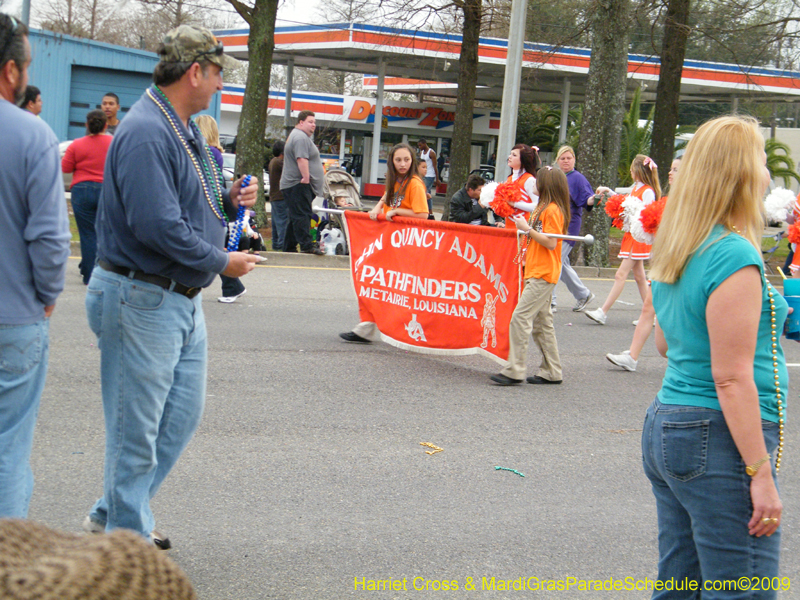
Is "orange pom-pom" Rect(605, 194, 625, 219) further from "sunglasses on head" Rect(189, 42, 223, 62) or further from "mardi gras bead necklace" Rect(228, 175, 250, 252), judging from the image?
"sunglasses on head" Rect(189, 42, 223, 62)

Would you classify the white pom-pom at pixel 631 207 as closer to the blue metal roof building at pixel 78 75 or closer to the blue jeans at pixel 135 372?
the blue jeans at pixel 135 372

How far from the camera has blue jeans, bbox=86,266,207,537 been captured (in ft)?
10.1

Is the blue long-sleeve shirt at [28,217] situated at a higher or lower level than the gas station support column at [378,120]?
lower

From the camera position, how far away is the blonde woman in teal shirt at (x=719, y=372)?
2.25 m

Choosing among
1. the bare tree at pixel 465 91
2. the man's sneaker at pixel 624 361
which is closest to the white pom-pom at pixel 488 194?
the man's sneaker at pixel 624 361

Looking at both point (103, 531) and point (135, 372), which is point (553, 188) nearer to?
point (135, 372)

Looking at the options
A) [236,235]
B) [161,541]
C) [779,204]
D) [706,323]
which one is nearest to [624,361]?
[779,204]

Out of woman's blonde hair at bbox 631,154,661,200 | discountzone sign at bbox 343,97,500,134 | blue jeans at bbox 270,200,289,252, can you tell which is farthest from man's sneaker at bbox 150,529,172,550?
discountzone sign at bbox 343,97,500,134

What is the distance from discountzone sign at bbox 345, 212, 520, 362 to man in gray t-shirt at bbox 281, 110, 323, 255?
4669 mm

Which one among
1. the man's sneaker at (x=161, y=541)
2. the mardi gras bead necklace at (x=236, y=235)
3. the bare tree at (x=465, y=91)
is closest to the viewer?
the man's sneaker at (x=161, y=541)

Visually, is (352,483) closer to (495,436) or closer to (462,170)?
(495,436)

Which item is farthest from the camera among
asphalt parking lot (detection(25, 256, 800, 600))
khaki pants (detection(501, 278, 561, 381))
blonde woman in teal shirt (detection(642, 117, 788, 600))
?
khaki pants (detection(501, 278, 561, 381))

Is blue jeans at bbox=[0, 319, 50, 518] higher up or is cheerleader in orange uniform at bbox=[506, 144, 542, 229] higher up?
cheerleader in orange uniform at bbox=[506, 144, 542, 229]

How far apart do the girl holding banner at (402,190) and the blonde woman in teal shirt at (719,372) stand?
5.20m
